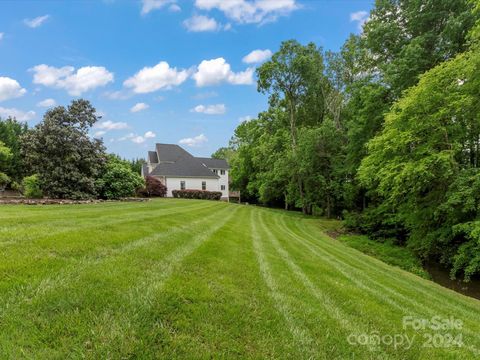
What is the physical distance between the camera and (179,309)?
3170 mm

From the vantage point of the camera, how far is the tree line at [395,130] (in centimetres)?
1095

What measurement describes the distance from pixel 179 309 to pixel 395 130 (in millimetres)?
12554

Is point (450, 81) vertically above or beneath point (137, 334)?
above

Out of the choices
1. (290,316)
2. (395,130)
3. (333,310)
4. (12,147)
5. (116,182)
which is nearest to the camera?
(290,316)

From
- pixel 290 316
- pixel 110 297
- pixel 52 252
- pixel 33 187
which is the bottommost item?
pixel 290 316

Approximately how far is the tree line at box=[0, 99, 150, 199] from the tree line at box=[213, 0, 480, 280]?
15.5 m

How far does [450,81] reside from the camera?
11281 mm

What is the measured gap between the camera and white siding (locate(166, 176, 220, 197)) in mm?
35719

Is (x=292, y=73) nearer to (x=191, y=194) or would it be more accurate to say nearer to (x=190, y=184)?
(x=191, y=194)

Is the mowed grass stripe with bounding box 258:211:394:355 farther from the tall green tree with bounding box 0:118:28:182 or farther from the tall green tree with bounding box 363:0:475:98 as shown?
the tall green tree with bounding box 0:118:28:182

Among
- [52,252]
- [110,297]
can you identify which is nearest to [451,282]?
[110,297]

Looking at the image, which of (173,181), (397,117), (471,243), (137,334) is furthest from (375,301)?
(173,181)

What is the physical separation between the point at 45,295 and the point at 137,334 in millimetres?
1165

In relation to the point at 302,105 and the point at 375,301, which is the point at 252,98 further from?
the point at 375,301
